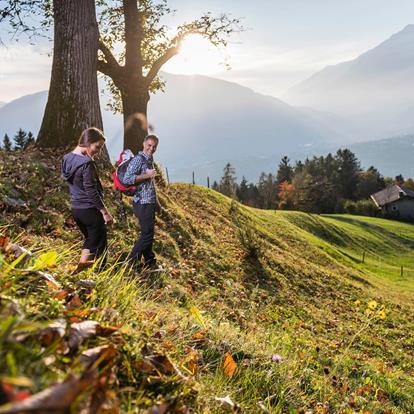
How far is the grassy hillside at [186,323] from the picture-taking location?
73.0 inches

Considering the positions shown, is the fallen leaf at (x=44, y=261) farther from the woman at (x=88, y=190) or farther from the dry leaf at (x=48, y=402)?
the woman at (x=88, y=190)

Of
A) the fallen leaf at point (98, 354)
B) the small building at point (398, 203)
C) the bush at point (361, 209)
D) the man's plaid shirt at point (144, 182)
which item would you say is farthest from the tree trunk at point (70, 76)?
the small building at point (398, 203)

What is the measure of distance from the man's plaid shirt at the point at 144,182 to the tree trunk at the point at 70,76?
5227mm

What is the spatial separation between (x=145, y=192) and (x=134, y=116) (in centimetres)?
809

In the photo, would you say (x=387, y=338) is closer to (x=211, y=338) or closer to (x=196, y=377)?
(x=211, y=338)

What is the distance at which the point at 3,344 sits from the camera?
4.90 ft

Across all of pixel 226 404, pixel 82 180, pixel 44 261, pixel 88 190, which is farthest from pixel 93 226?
pixel 226 404

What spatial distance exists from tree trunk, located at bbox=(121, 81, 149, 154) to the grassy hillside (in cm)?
247

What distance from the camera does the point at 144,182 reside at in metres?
7.11

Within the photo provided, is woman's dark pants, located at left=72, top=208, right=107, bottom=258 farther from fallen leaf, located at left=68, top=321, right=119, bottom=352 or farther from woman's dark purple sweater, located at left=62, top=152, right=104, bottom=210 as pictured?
fallen leaf, located at left=68, top=321, right=119, bottom=352

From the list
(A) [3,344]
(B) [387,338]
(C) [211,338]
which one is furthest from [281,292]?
(A) [3,344]

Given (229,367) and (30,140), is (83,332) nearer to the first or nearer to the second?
(229,367)

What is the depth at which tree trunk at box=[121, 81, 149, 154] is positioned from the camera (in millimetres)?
14477


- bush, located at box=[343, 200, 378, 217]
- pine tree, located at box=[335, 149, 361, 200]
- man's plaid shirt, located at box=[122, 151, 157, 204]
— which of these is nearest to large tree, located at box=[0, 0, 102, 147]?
man's plaid shirt, located at box=[122, 151, 157, 204]
